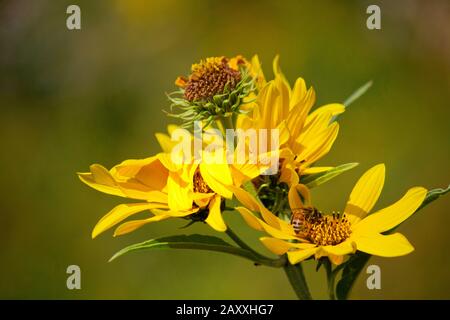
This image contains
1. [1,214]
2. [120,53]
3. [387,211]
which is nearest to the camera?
[387,211]

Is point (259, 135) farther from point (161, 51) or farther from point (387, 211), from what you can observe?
point (161, 51)

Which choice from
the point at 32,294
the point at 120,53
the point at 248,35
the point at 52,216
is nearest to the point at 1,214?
the point at 52,216

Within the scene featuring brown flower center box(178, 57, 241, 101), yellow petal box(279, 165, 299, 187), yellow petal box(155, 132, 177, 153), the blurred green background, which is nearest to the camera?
yellow petal box(279, 165, 299, 187)

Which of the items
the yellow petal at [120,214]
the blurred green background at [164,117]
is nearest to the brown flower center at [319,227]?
the yellow petal at [120,214]

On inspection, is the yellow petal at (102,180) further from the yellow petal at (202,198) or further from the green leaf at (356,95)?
the green leaf at (356,95)

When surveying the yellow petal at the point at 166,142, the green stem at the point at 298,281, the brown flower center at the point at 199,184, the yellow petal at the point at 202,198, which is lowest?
the green stem at the point at 298,281

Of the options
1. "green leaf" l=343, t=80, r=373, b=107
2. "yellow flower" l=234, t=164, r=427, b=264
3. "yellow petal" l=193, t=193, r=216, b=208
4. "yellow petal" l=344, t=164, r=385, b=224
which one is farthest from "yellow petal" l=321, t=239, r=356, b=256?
"green leaf" l=343, t=80, r=373, b=107

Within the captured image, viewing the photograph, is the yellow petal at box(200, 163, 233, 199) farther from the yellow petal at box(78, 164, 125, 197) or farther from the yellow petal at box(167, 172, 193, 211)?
the yellow petal at box(78, 164, 125, 197)
